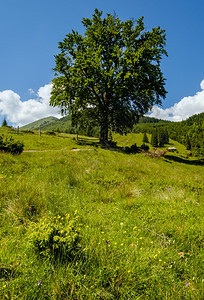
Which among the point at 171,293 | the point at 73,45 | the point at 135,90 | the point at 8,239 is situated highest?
the point at 73,45

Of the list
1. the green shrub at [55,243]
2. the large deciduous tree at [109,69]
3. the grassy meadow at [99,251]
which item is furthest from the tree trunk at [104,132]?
the green shrub at [55,243]

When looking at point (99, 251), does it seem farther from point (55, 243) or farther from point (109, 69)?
point (109, 69)

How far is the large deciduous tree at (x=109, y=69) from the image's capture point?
771 inches

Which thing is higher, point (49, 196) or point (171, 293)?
point (49, 196)

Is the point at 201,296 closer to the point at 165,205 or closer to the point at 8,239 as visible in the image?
the point at 165,205

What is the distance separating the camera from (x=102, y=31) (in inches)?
817

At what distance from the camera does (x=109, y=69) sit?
21.2 meters

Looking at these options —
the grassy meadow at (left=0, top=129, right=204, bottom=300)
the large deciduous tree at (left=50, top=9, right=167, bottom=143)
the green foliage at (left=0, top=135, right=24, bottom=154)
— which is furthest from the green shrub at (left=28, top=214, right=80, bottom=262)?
the large deciduous tree at (left=50, top=9, right=167, bottom=143)

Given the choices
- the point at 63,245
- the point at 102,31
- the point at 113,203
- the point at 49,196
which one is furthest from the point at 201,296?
the point at 102,31

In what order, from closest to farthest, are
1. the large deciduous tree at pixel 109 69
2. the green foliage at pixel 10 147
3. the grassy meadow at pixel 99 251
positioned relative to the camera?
the grassy meadow at pixel 99 251
the green foliage at pixel 10 147
the large deciduous tree at pixel 109 69

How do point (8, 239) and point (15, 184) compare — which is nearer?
point (8, 239)

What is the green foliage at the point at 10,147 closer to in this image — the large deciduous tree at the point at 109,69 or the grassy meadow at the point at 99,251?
the grassy meadow at the point at 99,251

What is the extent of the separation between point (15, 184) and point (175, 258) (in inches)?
191

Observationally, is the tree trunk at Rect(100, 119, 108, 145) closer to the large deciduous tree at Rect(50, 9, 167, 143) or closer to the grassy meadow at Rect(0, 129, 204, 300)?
the large deciduous tree at Rect(50, 9, 167, 143)
